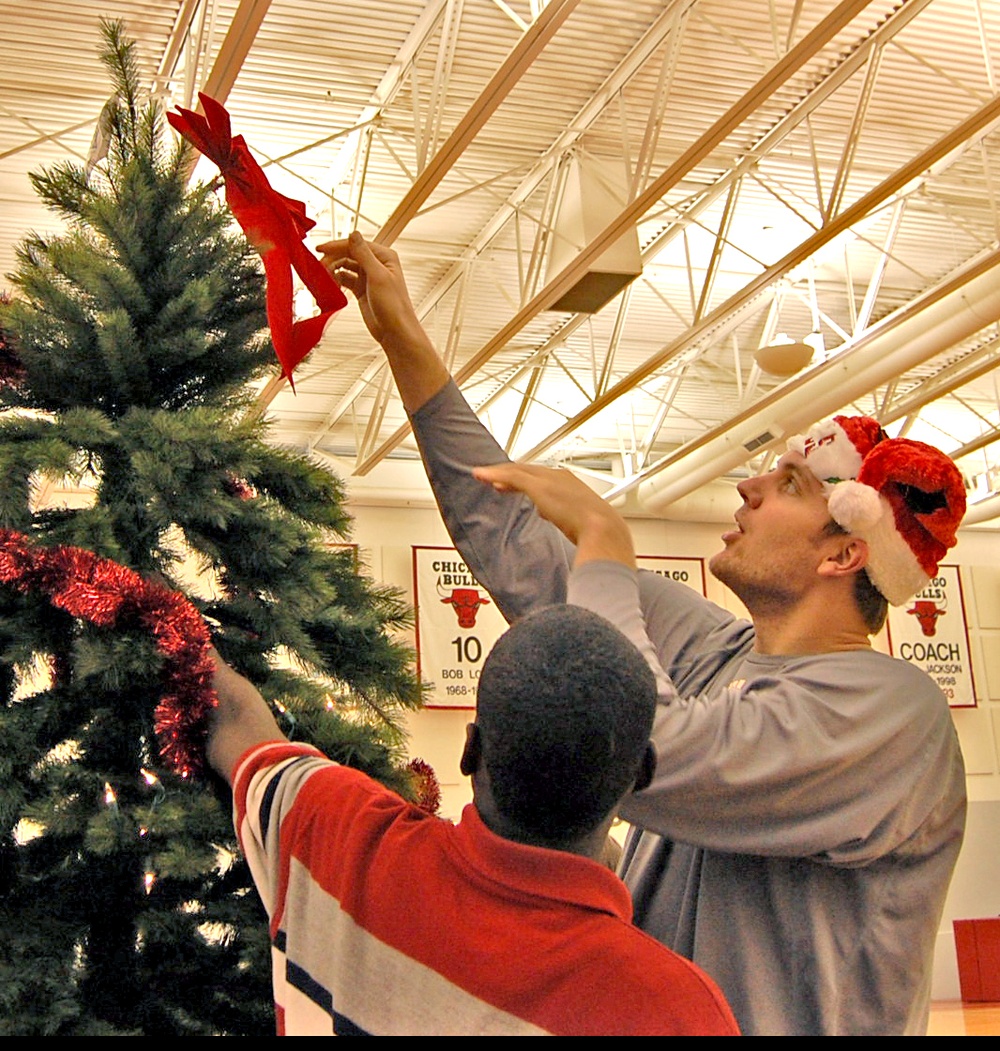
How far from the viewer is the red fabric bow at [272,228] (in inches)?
59.9

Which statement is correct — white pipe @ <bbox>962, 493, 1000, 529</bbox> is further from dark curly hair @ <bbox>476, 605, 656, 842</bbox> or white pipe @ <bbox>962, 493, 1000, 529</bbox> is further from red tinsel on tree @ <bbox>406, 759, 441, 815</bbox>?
dark curly hair @ <bbox>476, 605, 656, 842</bbox>

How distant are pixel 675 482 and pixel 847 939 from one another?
34.9ft

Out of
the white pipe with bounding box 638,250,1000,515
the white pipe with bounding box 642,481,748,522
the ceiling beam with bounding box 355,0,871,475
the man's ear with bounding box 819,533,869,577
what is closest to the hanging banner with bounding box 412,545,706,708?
the white pipe with bounding box 642,481,748,522

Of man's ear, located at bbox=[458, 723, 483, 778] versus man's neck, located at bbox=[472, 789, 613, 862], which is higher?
man's ear, located at bbox=[458, 723, 483, 778]

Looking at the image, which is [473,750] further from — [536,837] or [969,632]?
[969,632]

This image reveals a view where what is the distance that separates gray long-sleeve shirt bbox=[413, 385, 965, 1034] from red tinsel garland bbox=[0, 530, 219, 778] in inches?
18.0

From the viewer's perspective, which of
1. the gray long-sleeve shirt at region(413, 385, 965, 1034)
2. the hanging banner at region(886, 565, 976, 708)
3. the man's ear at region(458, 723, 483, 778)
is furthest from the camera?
the hanging banner at region(886, 565, 976, 708)

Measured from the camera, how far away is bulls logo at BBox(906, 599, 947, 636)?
1373cm

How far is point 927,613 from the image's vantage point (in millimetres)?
13828

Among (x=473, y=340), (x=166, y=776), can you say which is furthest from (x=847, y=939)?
(x=473, y=340)

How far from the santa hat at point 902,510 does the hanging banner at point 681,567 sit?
1120 cm

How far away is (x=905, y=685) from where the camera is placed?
1.40m

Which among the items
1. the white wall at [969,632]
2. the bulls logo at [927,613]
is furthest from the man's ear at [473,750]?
the bulls logo at [927,613]

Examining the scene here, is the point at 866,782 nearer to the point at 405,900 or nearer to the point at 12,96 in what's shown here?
the point at 405,900
